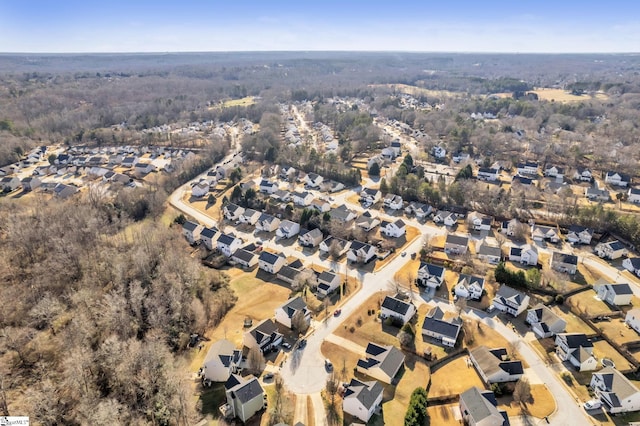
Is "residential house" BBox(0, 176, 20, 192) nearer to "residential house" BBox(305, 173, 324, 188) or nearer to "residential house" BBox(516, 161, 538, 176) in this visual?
"residential house" BBox(305, 173, 324, 188)

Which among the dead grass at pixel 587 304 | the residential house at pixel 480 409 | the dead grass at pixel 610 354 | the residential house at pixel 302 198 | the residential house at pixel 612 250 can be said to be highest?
the residential house at pixel 480 409

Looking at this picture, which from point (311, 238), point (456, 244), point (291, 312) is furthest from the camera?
point (311, 238)

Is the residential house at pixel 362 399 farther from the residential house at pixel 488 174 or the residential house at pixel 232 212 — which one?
the residential house at pixel 488 174

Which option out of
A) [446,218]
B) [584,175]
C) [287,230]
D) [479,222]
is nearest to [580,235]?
[479,222]

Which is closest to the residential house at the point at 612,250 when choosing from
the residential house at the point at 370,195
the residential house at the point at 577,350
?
the residential house at the point at 577,350

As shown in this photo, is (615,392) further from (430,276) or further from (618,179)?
(618,179)

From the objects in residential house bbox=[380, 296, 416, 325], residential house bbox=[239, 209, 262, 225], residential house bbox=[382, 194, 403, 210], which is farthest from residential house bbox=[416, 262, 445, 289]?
residential house bbox=[239, 209, 262, 225]

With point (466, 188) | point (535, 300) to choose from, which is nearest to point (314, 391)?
point (535, 300)
